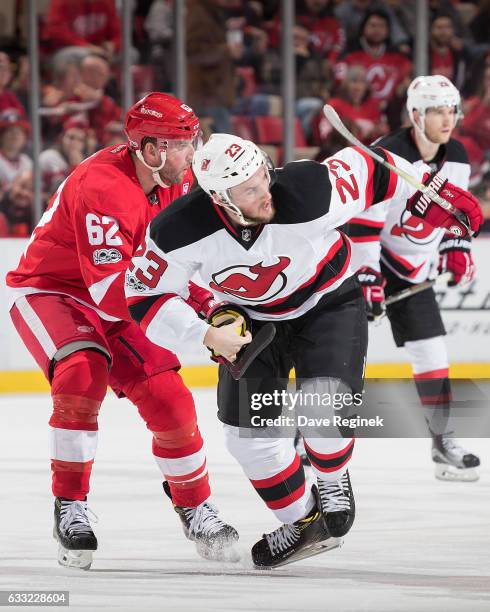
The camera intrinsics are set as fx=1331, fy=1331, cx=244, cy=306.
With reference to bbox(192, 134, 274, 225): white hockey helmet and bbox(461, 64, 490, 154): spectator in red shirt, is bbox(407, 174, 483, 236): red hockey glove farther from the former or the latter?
bbox(461, 64, 490, 154): spectator in red shirt

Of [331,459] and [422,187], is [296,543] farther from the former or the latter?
[422,187]

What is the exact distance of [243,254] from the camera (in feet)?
8.66

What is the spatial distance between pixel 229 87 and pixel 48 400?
6.92 feet

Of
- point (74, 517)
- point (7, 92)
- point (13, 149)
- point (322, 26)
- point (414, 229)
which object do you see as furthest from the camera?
point (322, 26)

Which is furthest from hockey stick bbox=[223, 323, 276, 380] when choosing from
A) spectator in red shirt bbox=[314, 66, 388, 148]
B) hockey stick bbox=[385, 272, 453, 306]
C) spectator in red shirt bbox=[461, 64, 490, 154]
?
spectator in red shirt bbox=[461, 64, 490, 154]

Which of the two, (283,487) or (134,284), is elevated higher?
(134,284)

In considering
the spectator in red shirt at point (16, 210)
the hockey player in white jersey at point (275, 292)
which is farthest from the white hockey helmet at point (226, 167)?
the spectator in red shirt at point (16, 210)

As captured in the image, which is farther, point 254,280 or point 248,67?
point 248,67

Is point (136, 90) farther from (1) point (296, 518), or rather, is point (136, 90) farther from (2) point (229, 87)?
(1) point (296, 518)

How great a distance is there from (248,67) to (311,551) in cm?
427

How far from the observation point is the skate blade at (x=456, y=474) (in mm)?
3826

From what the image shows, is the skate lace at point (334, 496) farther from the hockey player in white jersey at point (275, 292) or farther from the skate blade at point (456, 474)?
the skate blade at point (456, 474)

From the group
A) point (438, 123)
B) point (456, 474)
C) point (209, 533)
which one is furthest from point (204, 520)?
point (438, 123)

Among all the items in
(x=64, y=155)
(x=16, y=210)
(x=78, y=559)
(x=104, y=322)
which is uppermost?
(x=104, y=322)
